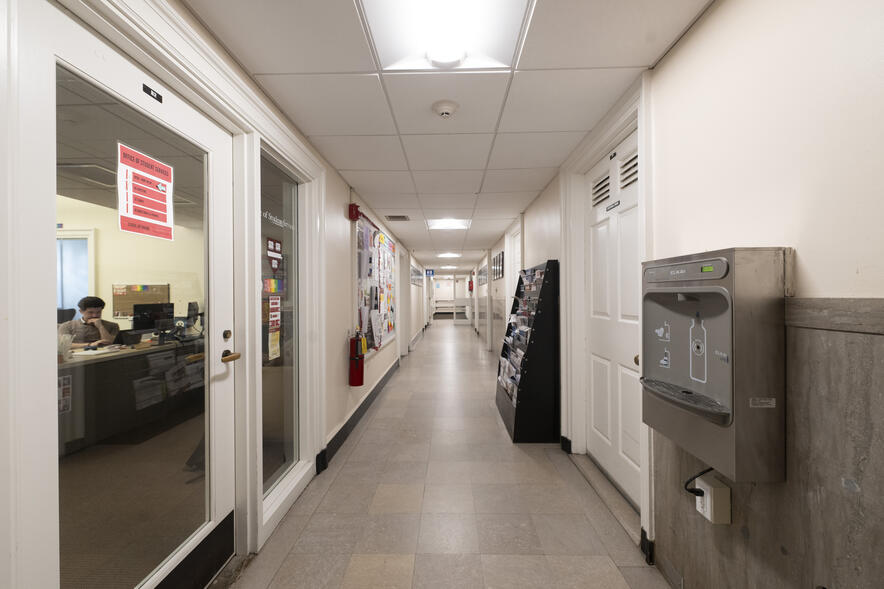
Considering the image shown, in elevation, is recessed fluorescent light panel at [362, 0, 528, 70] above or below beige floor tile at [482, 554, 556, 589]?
above

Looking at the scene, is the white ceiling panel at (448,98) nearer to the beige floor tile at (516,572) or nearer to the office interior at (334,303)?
the office interior at (334,303)

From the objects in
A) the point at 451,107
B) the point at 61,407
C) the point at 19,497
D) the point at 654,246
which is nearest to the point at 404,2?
the point at 451,107

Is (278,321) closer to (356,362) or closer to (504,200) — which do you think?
(356,362)

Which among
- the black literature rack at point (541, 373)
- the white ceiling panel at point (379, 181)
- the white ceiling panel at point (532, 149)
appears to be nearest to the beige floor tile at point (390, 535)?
the black literature rack at point (541, 373)

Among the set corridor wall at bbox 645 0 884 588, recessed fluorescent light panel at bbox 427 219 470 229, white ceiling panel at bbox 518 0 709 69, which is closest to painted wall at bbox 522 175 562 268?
recessed fluorescent light panel at bbox 427 219 470 229

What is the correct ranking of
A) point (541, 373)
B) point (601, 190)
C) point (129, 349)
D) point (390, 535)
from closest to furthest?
point (129, 349), point (390, 535), point (601, 190), point (541, 373)

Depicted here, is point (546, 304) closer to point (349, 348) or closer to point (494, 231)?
point (349, 348)

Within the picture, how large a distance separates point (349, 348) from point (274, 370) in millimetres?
1276

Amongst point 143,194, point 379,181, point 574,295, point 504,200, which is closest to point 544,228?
point 504,200

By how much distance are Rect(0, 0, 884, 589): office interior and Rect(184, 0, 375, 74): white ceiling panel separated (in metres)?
0.01

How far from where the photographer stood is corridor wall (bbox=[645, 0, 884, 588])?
90 cm

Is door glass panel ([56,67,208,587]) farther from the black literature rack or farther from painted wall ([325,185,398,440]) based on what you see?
the black literature rack

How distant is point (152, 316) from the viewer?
142cm

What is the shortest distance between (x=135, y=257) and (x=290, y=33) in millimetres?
1137
